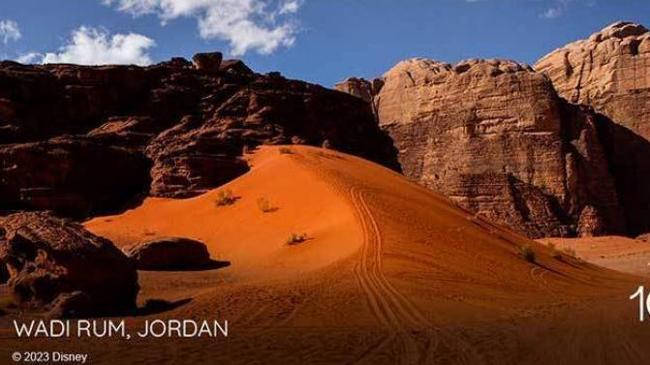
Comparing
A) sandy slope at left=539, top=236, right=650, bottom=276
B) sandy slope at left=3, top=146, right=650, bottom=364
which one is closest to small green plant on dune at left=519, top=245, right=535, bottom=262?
sandy slope at left=3, top=146, right=650, bottom=364

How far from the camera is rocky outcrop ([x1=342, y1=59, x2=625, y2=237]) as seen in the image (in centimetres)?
4912

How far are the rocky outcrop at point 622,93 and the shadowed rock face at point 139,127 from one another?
27.9 metres

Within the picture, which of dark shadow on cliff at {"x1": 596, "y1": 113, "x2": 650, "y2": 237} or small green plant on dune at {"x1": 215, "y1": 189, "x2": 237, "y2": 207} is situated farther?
dark shadow on cliff at {"x1": 596, "y1": 113, "x2": 650, "y2": 237}

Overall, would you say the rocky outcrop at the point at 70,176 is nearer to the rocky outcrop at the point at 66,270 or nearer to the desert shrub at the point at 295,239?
the desert shrub at the point at 295,239

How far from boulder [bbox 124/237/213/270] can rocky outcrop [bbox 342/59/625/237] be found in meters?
31.9

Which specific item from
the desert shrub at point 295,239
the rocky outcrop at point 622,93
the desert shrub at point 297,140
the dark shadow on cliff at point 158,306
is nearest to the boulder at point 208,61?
the desert shrub at point 297,140

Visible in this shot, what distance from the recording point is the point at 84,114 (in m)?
33.1

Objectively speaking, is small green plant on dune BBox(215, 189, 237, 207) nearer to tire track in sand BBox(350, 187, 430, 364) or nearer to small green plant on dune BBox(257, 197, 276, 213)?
small green plant on dune BBox(257, 197, 276, 213)

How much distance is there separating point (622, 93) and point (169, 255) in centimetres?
5351

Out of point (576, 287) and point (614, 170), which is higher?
point (614, 170)

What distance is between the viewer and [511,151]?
54.9m

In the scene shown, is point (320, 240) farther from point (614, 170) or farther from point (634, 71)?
point (634, 71)

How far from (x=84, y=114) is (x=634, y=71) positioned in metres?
48.4

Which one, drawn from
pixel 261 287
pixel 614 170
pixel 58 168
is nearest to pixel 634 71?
pixel 614 170
